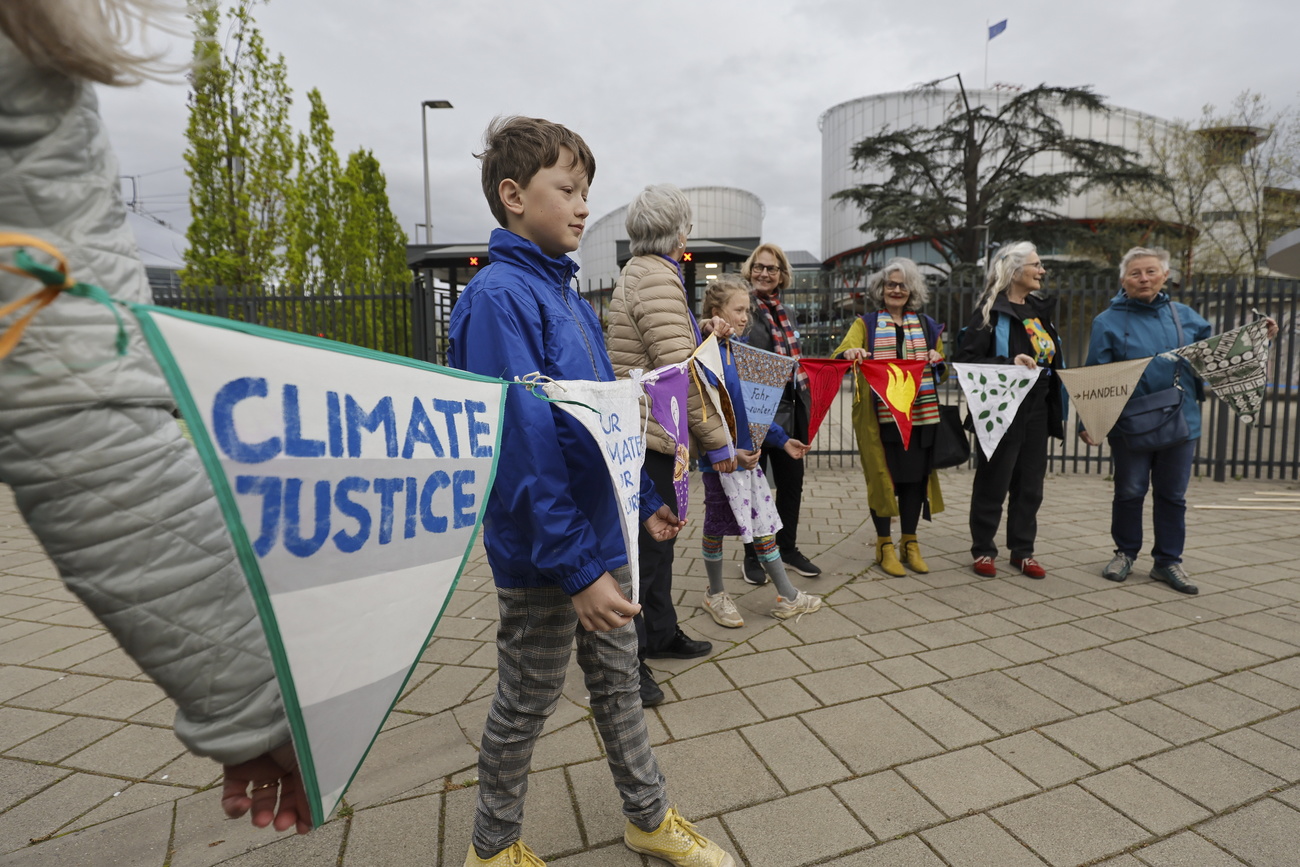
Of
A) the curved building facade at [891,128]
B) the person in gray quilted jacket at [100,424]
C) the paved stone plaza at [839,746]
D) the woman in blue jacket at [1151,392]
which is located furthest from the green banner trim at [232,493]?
the curved building facade at [891,128]

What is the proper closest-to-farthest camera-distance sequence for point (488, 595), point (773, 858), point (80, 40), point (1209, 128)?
point (80, 40) < point (773, 858) < point (488, 595) < point (1209, 128)

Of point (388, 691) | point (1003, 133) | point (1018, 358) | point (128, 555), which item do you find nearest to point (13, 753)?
point (388, 691)

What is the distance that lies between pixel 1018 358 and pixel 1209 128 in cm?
2023

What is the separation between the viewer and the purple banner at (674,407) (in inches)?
103

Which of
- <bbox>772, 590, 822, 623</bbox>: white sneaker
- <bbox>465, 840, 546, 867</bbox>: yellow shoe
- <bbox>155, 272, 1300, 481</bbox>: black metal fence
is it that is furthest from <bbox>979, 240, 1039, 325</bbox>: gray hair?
<bbox>465, 840, 546, 867</bbox>: yellow shoe

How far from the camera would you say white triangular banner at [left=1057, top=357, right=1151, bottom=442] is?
449 cm

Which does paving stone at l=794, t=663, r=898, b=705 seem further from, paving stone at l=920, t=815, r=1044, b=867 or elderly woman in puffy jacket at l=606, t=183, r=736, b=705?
paving stone at l=920, t=815, r=1044, b=867

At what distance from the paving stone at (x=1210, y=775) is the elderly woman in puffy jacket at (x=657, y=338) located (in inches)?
71.3

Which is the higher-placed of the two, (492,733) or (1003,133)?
(1003,133)

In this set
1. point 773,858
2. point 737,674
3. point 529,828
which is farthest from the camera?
point 737,674

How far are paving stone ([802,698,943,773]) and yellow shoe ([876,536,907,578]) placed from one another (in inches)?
74.5

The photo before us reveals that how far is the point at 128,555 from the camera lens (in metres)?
0.72

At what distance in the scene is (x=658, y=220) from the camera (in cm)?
301

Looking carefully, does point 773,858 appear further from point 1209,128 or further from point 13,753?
point 1209,128
